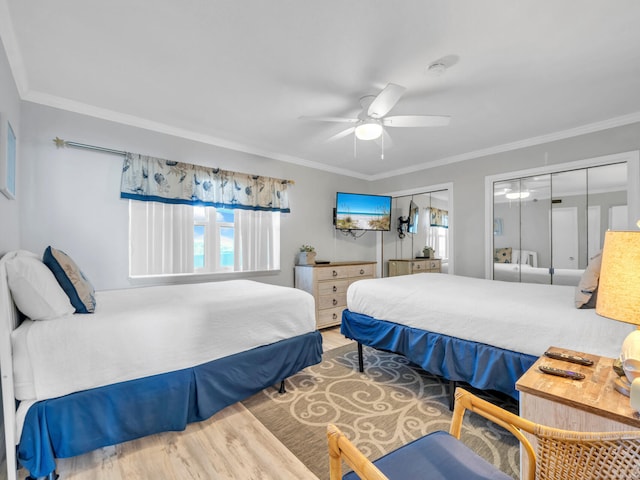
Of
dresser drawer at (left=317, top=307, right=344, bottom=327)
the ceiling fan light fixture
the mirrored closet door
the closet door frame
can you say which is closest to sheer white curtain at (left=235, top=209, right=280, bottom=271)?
dresser drawer at (left=317, top=307, right=344, bottom=327)

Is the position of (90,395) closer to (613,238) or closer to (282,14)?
(282,14)

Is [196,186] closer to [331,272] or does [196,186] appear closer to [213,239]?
[213,239]

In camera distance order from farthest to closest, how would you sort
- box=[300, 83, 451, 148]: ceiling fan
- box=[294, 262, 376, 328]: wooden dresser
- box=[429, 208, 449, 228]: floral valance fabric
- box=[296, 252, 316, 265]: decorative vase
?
box=[429, 208, 449, 228]: floral valance fabric
box=[296, 252, 316, 265]: decorative vase
box=[294, 262, 376, 328]: wooden dresser
box=[300, 83, 451, 148]: ceiling fan

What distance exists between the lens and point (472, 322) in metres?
1.98

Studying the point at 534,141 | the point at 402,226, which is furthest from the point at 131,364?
the point at 534,141

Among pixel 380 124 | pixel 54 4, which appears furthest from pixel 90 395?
pixel 380 124

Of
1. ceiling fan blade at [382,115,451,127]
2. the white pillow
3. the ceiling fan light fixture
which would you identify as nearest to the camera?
the white pillow

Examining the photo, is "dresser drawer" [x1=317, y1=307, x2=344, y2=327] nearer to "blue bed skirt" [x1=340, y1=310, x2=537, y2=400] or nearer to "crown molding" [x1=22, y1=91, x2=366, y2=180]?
"blue bed skirt" [x1=340, y1=310, x2=537, y2=400]

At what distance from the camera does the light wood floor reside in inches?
59.6

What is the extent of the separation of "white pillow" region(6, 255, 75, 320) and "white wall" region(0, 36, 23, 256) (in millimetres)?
486

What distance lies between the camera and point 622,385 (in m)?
1.05

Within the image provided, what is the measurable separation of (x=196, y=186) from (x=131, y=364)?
7.32ft

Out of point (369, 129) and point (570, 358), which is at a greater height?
point (369, 129)

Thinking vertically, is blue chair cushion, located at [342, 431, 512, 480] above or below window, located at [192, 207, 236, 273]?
below
